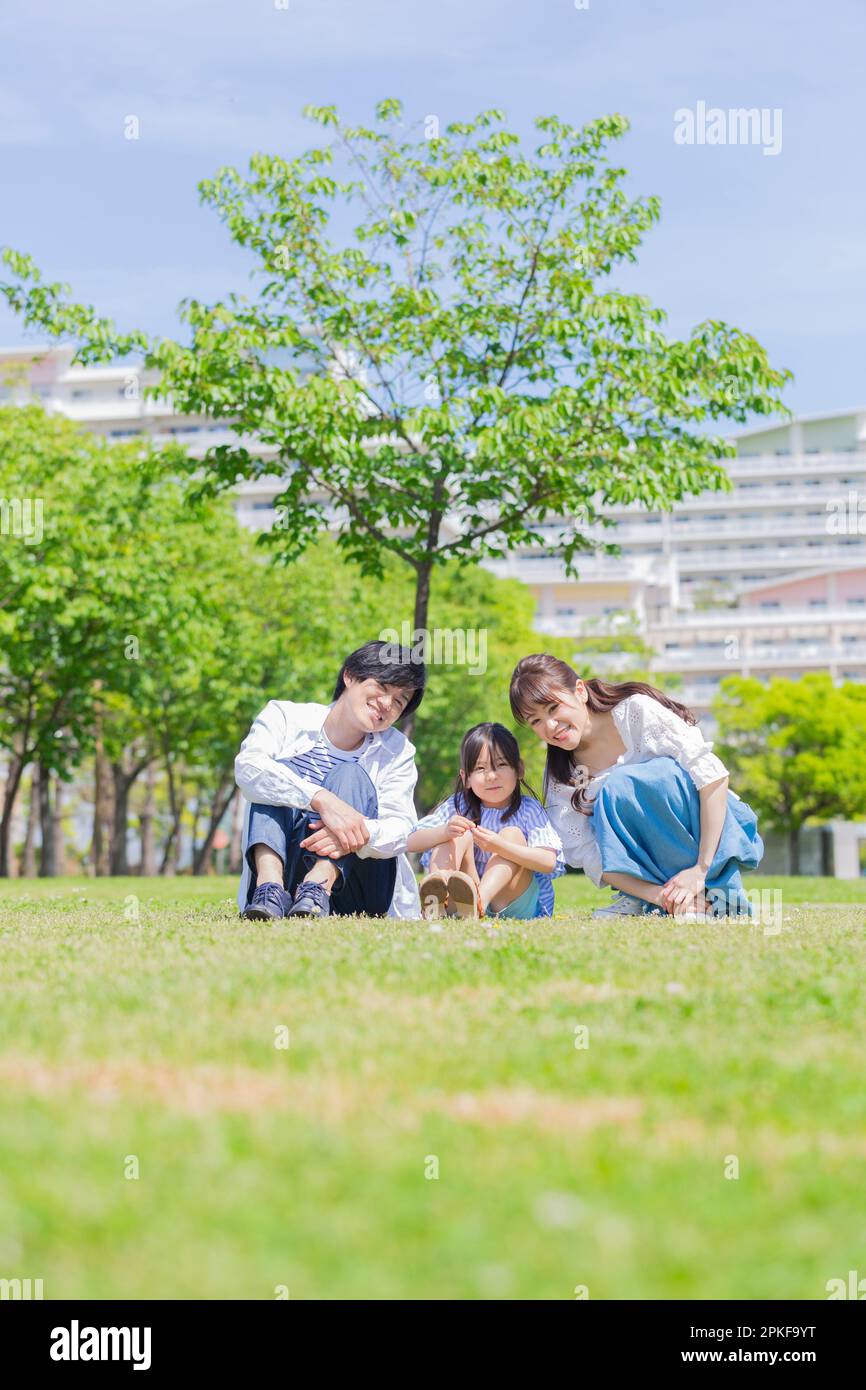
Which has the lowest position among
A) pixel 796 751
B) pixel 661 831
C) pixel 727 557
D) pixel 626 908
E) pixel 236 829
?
Answer: pixel 236 829

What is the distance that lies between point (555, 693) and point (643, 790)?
2.52 feet

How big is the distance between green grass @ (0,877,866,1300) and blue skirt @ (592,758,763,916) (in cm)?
261

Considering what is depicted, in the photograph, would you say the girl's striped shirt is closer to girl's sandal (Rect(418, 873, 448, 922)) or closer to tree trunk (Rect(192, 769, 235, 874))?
girl's sandal (Rect(418, 873, 448, 922))

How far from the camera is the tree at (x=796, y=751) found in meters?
58.8

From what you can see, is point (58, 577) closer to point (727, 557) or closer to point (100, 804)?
point (100, 804)

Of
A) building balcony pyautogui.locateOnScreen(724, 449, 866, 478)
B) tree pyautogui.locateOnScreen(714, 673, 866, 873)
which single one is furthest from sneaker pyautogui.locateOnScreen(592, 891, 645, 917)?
building balcony pyautogui.locateOnScreen(724, 449, 866, 478)

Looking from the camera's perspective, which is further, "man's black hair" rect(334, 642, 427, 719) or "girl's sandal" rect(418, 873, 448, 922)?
"girl's sandal" rect(418, 873, 448, 922)

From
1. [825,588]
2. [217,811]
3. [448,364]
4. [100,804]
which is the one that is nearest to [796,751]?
[217,811]

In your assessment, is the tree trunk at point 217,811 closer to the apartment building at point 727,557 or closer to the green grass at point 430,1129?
the apartment building at point 727,557

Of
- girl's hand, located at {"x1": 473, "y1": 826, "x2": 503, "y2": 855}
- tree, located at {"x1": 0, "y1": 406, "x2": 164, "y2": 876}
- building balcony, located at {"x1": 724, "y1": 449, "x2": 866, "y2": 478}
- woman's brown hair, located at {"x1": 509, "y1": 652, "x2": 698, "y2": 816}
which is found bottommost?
girl's hand, located at {"x1": 473, "y1": 826, "x2": 503, "y2": 855}

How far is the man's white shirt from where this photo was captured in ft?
26.3

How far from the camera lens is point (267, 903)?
8.05 m

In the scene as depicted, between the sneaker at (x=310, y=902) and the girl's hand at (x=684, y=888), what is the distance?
199cm
